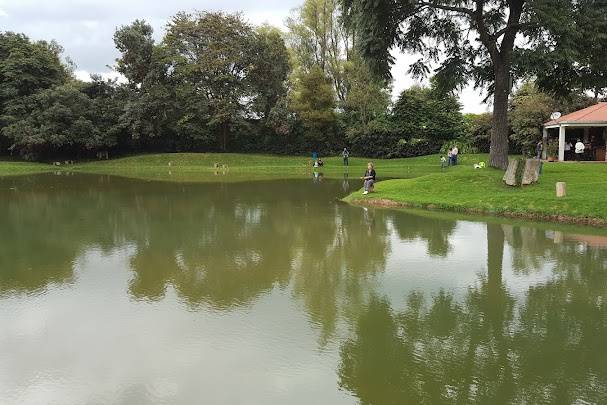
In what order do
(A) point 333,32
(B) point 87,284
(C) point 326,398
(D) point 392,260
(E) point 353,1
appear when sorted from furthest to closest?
(A) point 333,32
(E) point 353,1
(D) point 392,260
(B) point 87,284
(C) point 326,398

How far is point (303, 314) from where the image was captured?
7227 millimetres

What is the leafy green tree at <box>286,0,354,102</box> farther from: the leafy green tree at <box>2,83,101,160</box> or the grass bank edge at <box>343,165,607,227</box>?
the grass bank edge at <box>343,165,607,227</box>

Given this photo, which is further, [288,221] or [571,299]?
[288,221]

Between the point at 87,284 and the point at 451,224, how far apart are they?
9.30 metres

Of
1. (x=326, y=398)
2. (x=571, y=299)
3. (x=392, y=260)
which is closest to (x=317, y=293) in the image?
(x=392, y=260)

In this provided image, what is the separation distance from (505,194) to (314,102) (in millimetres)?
26096

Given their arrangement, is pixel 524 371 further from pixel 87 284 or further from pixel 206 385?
pixel 87 284

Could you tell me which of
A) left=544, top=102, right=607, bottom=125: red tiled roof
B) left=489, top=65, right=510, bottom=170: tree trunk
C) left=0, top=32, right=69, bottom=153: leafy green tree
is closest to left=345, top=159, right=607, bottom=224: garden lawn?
left=489, top=65, right=510, bottom=170: tree trunk

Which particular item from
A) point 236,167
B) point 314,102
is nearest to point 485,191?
point 236,167

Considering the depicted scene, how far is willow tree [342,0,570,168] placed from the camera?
727 inches

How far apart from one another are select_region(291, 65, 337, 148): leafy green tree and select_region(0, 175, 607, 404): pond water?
91.1ft

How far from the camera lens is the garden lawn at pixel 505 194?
47.4 ft

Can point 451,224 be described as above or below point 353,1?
below

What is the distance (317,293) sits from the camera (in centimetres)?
819
